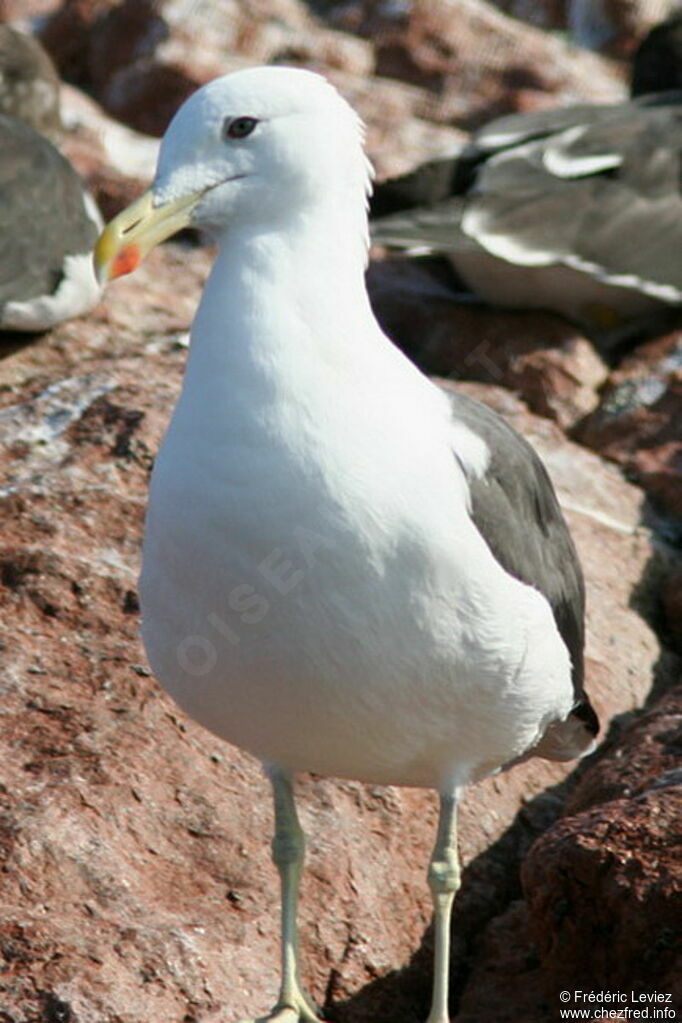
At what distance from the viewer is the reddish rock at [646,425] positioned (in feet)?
23.9

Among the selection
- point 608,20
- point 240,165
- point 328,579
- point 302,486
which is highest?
point 240,165

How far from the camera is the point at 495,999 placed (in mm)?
4875

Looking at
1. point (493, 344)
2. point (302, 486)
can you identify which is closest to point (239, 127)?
point (302, 486)

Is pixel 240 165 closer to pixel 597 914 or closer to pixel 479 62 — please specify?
pixel 597 914

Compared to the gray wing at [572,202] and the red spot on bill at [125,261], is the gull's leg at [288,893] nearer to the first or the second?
the red spot on bill at [125,261]

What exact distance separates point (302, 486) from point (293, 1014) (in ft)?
4.63

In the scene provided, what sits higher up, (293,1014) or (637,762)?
(637,762)

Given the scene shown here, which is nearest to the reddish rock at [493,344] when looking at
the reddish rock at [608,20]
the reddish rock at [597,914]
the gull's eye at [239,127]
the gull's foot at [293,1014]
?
the reddish rock at [597,914]

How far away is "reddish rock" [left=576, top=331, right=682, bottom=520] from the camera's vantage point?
7.29 m

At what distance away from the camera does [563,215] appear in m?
8.68

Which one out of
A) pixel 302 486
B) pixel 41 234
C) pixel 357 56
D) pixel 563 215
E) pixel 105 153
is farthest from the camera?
pixel 357 56

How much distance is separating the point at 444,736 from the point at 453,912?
109 centimetres

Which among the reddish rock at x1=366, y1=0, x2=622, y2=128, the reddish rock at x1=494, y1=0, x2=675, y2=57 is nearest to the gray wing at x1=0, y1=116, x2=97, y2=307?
the reddish rock at x1=366, y1=0, x2=622, y2=128

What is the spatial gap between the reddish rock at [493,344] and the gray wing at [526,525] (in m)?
2.63
